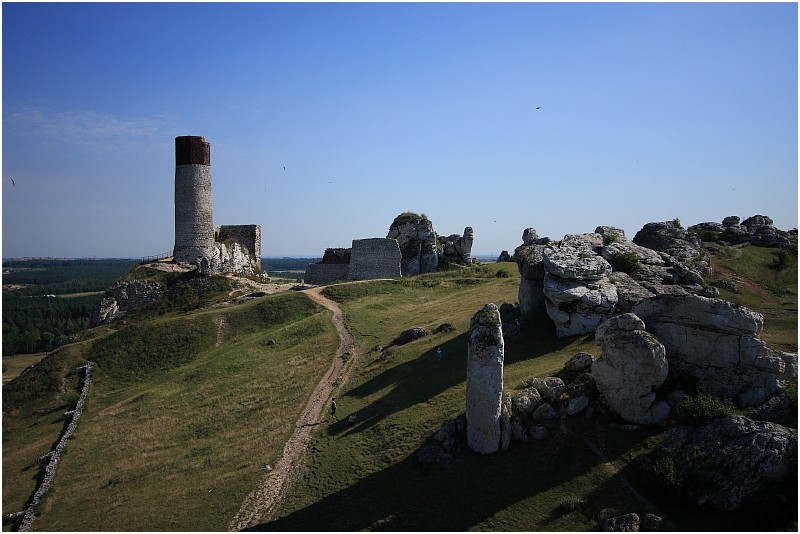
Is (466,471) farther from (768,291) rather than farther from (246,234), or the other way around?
(246,234)

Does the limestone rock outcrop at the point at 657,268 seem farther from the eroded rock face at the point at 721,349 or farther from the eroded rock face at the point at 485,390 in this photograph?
the eroded rock face at the point at 485,390

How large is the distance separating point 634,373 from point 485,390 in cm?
523

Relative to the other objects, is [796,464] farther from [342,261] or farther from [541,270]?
[342,261]

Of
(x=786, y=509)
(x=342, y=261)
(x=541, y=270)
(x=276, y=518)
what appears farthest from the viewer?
(x=342, y=261)

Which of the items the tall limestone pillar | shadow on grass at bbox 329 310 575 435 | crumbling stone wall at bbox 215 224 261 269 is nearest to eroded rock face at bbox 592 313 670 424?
the tall limestone pillar

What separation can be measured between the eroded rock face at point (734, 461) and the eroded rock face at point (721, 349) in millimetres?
2820

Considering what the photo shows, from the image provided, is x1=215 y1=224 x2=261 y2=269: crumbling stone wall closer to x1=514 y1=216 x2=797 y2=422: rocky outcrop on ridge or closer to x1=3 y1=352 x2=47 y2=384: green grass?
x1=3 y1=352 x2=47 y2=384: green grass

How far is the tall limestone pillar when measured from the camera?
60.0ft

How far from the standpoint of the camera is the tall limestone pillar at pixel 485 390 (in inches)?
720

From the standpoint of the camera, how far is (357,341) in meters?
36.1

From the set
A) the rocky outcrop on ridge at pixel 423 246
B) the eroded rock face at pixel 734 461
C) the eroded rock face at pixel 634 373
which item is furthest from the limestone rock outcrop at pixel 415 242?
the eroded rock face at pixel 734 461

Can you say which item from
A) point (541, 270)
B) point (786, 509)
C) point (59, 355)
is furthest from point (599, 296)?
point (59, 355)

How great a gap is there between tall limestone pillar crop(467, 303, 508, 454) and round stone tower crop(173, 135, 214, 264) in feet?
133

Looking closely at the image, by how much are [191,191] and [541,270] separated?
3827 centimetres
